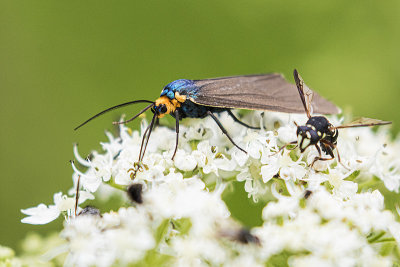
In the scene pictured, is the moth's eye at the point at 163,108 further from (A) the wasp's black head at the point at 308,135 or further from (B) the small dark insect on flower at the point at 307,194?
(B) the small dark insect on flower at the point at 307,194

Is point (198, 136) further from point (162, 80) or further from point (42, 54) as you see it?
point (42, 54)

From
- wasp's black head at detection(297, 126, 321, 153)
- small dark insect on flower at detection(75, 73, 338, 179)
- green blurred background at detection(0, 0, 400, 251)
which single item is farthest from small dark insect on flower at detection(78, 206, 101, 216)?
green blurred background at detection(0, 0, 400, 251)

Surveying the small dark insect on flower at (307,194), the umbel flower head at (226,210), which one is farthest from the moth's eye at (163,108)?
the small dark insect on flower at (307,194)

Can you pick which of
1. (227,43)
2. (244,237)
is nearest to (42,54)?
(227,43)

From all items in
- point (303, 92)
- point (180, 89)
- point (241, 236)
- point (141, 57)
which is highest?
point (141, 57)

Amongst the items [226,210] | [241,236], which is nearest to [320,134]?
[226,210]

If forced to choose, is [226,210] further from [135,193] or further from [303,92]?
[303,92]

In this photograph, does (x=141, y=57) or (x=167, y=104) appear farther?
(x=141, y=57)

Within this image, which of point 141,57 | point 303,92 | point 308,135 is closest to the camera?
point 308,135
